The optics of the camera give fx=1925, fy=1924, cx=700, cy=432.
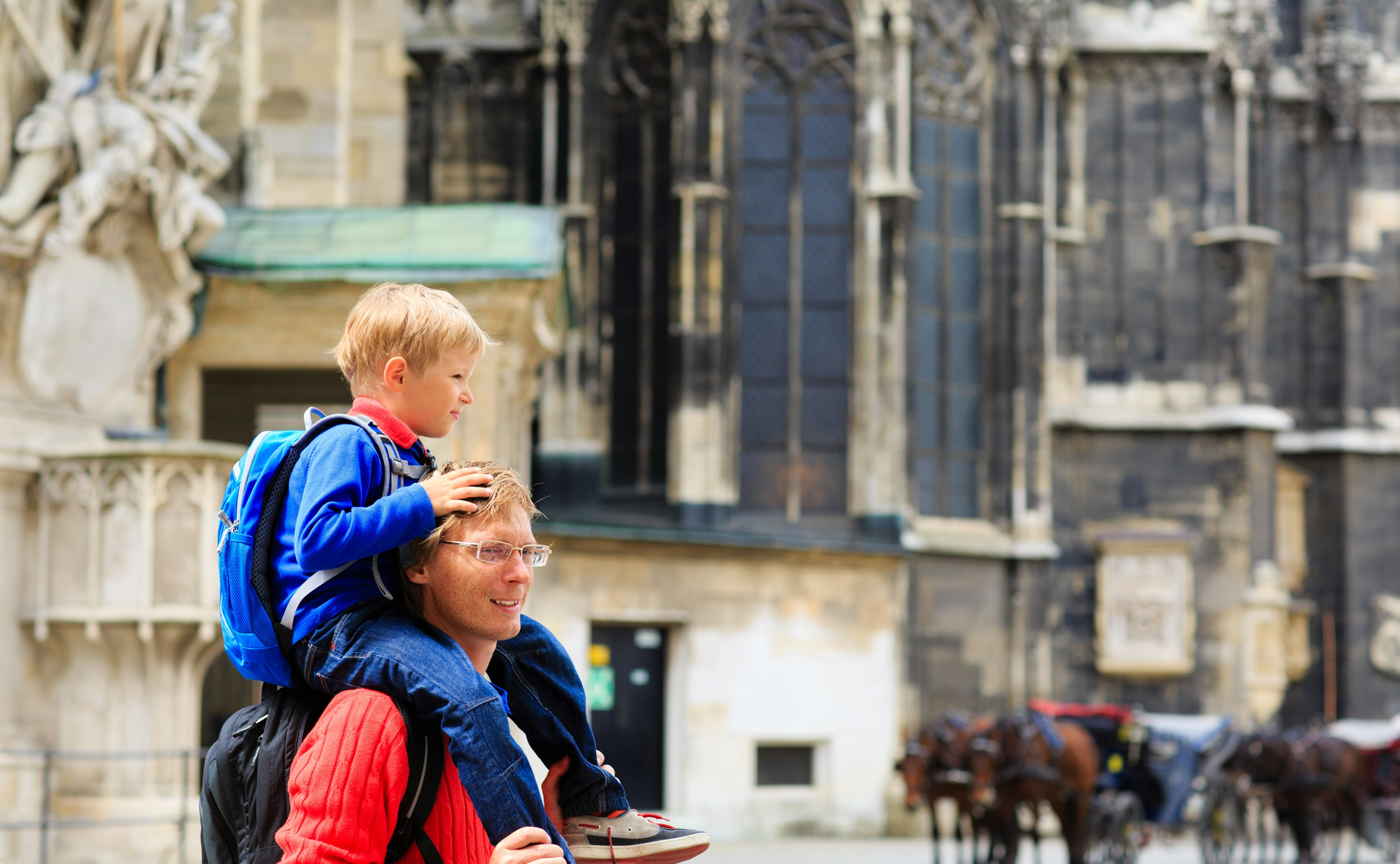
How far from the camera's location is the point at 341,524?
9.32 ft

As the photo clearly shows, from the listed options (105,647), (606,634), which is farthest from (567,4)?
(105,647)

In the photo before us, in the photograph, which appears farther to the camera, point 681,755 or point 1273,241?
point 1273,241

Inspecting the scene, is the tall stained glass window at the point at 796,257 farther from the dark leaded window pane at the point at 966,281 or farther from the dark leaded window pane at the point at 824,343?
the dark leaded window pane at the point at 966,281

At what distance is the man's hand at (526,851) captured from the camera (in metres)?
2.75

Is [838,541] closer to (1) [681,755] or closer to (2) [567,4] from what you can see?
(1) [681,755]

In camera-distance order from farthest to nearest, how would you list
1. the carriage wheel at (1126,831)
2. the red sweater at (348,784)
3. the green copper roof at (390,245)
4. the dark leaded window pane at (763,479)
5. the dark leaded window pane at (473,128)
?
the dark leaded window pane at (473,128)
the dark leaded window pane at (763,479)
the carriage wheel at (1126,831)
the green copper roof at (390,245)
the red sweater at (348,784)

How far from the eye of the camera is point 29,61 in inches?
470

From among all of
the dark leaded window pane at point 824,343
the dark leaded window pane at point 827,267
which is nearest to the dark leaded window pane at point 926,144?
the dark leaded window pane at point 827,267

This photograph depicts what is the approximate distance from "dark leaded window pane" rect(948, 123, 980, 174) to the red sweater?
2224cm

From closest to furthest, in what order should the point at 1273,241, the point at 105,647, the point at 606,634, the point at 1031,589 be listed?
the point at 105,647
the point at 606,634
the point at 1031,589
the point at 1273,241

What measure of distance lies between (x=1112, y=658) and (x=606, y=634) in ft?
33.2

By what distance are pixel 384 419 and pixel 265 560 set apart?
11.7 inches

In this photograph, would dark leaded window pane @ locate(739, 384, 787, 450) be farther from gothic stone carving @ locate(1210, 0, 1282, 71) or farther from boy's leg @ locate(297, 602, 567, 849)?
boy's leg @ locate(297, 602, 567, 849)

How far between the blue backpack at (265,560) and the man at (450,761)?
90mm
